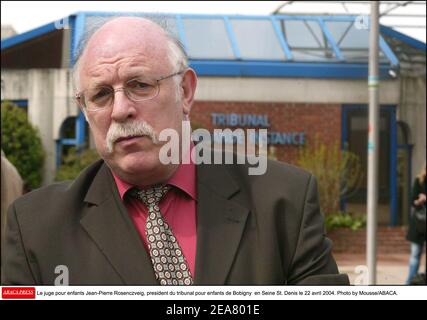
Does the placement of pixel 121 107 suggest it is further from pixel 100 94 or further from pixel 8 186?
pixel 8 186

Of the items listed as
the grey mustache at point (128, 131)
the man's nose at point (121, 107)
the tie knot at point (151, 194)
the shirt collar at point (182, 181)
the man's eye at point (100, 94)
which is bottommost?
the tie knot at point (151, 194)

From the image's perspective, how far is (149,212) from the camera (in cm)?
142

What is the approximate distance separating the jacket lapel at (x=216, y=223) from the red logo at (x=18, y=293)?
311 mm

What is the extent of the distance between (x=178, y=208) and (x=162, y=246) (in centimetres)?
9

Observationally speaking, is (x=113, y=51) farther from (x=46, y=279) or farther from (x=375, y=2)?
(x=375, y=2)

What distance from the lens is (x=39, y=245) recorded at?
1379 millimetres

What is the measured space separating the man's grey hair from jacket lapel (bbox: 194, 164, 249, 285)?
225 millimetres

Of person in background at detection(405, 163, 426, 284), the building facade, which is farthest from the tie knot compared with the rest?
person in background at detection(405, 163, 426, 284)

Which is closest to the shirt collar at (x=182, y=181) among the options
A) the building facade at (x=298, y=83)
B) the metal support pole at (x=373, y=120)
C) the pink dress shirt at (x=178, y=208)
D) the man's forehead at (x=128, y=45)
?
the pink dress shirt at (x=178, y=208)

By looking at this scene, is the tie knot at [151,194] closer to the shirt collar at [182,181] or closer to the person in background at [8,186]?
the shirt collar at [182,181]

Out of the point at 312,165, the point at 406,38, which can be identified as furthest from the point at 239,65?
the point at 312,165

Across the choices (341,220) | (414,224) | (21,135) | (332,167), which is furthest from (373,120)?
(21,135)

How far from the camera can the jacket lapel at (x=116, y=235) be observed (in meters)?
1.36
